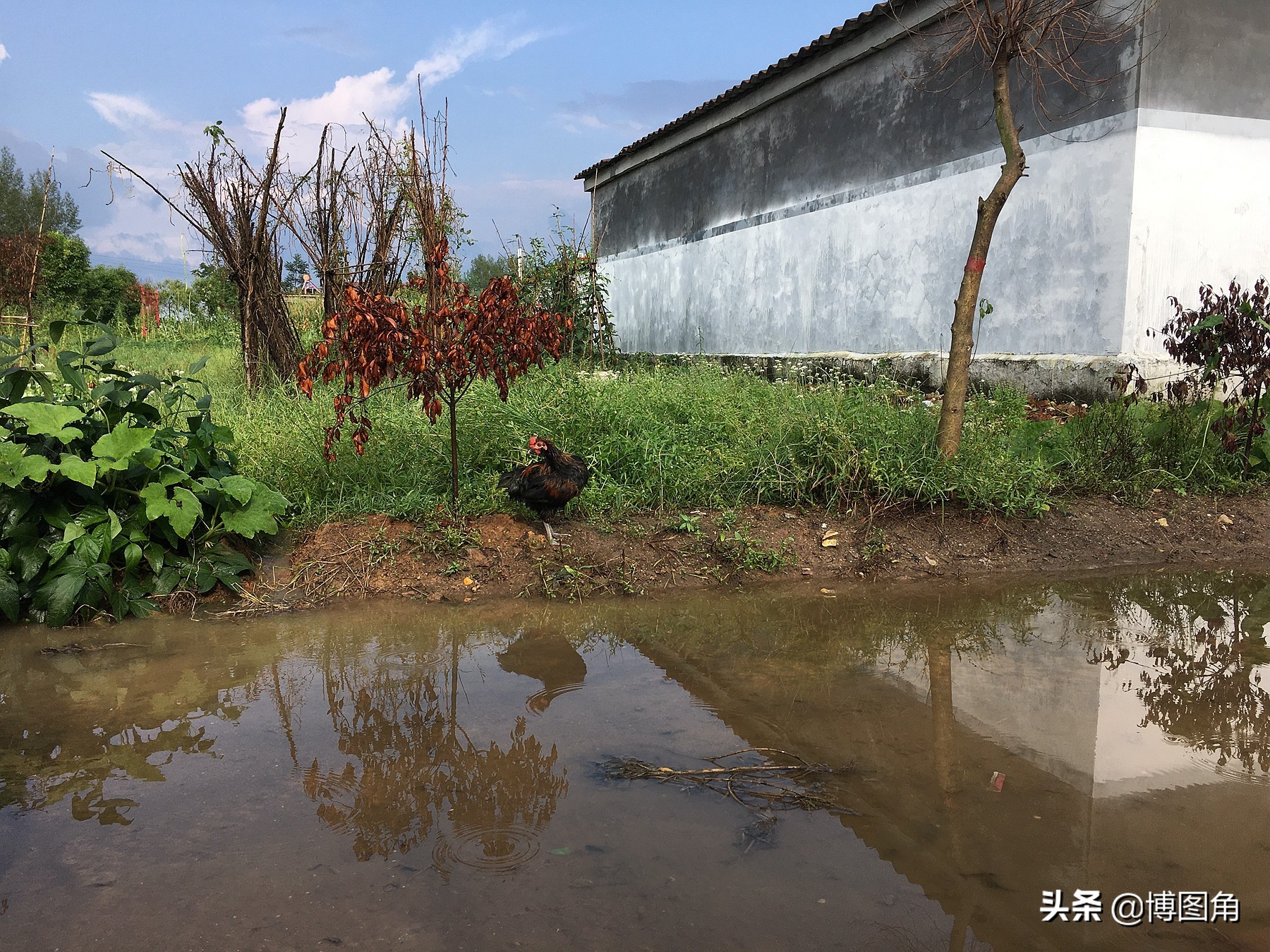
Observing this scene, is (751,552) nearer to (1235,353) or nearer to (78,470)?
(78,470)

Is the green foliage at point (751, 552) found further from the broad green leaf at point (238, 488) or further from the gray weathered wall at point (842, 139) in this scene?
the gray weathered wall at point (842, 139)

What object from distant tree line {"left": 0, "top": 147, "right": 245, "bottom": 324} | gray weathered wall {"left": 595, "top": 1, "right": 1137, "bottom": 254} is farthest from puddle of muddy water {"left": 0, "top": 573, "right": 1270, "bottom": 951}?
distant tree line {"left": 0, "top": 147, "right": 245, "bottom": 324}

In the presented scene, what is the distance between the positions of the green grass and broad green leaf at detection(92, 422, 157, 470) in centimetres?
104

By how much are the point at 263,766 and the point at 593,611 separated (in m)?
1.92

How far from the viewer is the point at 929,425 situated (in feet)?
19.4

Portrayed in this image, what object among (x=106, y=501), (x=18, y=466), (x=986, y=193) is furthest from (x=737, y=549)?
(x=986, y=193)

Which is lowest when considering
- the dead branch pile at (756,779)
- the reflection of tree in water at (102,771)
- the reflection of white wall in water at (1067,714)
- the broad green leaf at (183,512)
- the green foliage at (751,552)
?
the reflection of tree in water at (102,771)

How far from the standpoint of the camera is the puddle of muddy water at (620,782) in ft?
6.30

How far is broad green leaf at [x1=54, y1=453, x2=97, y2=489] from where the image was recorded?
3.90m

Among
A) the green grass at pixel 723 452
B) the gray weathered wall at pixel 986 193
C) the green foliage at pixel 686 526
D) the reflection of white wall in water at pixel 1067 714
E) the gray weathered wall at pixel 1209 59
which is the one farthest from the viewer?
the gray weathered wall at pixel 986 193

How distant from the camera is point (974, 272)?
17.3 feet

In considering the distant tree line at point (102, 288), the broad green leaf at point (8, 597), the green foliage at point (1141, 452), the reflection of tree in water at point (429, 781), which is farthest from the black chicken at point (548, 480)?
the distant tree line at point (102, 288)

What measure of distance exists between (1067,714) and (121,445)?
427cm

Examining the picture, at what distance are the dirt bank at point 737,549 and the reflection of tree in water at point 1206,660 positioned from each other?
1.80 feet
